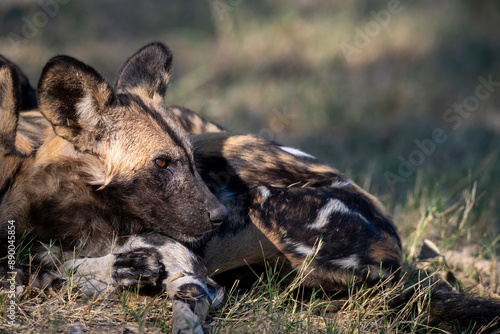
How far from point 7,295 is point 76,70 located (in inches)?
35.6

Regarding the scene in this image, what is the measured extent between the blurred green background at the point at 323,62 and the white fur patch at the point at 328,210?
3.15 meters

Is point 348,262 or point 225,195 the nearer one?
point 348,262

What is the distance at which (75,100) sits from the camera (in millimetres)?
2408

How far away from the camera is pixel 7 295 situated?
2.18 m

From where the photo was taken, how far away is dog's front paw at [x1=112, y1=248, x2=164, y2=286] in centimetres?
238

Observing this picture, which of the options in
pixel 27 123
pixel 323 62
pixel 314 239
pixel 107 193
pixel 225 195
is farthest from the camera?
pixel 323 62

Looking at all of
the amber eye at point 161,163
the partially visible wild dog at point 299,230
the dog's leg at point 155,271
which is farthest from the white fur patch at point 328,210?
the amber eye at point 161,163

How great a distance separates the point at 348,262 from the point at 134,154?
1038mm

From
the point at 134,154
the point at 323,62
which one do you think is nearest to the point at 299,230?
the point at 134,154

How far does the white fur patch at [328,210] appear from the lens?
2623 mm

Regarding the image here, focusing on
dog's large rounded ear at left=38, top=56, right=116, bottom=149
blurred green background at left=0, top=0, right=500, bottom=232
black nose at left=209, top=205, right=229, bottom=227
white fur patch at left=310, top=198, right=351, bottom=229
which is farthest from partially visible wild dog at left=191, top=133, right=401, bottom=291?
blurred green background at left=0, top=0, right=500, bottom=232

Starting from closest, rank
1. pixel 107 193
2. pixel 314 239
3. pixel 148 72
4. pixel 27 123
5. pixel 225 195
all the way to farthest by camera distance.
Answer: pixel 107 193, pixel 314 239, pixel 225 195, pixel 148 72, pixel 27 123

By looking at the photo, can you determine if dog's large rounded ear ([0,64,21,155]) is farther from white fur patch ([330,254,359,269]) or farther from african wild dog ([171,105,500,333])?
white fur patch ([330,254,359,269])

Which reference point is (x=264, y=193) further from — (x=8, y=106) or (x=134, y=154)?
(x=8, y=106)
